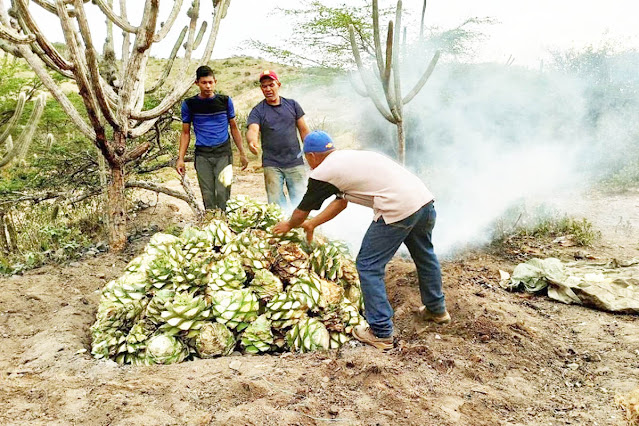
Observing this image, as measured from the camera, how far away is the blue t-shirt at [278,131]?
16.0 feet

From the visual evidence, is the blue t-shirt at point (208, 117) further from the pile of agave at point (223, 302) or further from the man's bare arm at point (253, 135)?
the pile of agave at point (223, 302)

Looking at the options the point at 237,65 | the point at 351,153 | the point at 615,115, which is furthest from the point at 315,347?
Result: the point at 237,65

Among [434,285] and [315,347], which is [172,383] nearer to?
[315,347]

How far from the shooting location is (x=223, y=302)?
3.29 metres

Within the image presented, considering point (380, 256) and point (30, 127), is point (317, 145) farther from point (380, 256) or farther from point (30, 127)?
point (30, 127)

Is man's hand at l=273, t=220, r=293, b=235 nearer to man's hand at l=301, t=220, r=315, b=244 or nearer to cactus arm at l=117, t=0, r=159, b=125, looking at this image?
man's hand at l=301, t=220, r=315, b=244

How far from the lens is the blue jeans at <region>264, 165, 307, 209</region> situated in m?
5.00

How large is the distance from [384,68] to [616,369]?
418 centimetres

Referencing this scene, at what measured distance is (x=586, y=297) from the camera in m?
3.99

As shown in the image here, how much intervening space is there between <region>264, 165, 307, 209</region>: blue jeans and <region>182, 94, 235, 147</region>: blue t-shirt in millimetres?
591

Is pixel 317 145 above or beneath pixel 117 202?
above

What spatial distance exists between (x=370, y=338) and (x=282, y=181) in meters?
2.22

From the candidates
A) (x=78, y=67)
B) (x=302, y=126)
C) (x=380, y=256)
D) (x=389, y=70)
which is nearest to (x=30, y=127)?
(x=78, y=67)

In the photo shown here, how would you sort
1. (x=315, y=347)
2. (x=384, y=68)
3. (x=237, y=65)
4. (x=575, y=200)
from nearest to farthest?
(x=315, y=347), (x=384, y=68), (x=575, y=200), (x=237, y=65)
